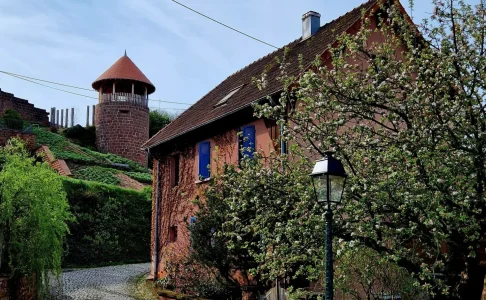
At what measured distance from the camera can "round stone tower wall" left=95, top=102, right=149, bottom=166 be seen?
4194 cm

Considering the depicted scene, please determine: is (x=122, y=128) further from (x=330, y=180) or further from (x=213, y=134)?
(x=330, y=180)

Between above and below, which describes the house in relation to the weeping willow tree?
above

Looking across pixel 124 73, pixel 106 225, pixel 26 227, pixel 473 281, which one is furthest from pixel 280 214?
pixel 124 73

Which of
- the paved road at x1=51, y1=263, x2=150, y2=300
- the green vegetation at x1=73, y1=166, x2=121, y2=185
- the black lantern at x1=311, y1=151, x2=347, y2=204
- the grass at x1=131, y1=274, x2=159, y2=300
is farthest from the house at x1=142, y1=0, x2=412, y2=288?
the green vegetation at x1=73, y1=166, x2=121, y2=185

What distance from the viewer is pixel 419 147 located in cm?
785

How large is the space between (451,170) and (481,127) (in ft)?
2.47

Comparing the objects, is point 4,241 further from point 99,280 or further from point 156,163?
point 156,163

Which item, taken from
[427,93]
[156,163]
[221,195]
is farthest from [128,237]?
[427,93]

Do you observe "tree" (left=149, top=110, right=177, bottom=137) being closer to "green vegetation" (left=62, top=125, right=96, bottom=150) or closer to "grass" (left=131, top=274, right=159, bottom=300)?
"green vegetation" (left=62, top=125, right=96, bottom=150)

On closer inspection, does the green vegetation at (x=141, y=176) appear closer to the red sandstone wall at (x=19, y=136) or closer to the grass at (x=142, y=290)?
the red sandstone wall at (x=19, y=136)

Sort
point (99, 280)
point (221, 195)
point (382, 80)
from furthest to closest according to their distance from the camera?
point (99, 280) < point (221, 195) < point (382, 80)

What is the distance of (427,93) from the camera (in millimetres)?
8219

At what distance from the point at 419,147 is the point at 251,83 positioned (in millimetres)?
10941

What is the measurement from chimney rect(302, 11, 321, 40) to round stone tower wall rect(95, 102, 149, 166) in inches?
983
